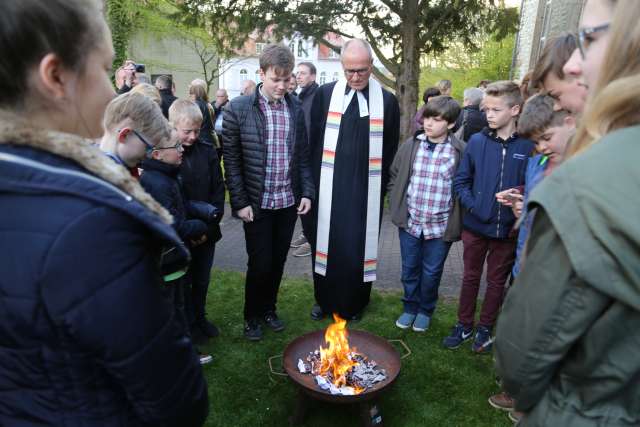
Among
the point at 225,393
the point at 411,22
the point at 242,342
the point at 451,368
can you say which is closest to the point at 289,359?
the point at 225,393

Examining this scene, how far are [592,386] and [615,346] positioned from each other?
0.12 m

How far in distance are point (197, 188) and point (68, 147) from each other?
Answer: 2503 mm

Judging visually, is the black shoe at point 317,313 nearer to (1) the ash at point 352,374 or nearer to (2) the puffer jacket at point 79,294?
(1) the ash at point 352,374

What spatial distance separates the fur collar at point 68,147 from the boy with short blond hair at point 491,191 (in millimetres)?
2885

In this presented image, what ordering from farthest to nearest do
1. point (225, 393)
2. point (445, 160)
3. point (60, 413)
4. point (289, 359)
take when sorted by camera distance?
point (445, 160) < point (225, 393) < point (289, 359) < point (60, 413)

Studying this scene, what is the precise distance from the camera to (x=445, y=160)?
3732mm

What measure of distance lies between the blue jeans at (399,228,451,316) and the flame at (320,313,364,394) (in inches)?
47.2

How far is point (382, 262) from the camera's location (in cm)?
575

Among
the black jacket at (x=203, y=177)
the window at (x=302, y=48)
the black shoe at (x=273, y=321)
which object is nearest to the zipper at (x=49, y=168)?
the black jacket at (x=203, y=177)

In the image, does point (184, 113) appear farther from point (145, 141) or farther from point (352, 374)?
point (352, 374)

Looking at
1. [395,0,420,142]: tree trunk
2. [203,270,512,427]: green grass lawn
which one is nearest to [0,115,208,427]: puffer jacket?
[203,270,512,427]: green grass lawn

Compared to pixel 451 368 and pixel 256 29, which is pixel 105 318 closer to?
pixel 451 368

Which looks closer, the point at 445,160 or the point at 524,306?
the point at 524,306

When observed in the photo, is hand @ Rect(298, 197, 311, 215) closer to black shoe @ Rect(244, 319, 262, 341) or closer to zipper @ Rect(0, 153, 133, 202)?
black shoe @ Rect(244, 319, 262, 341)
